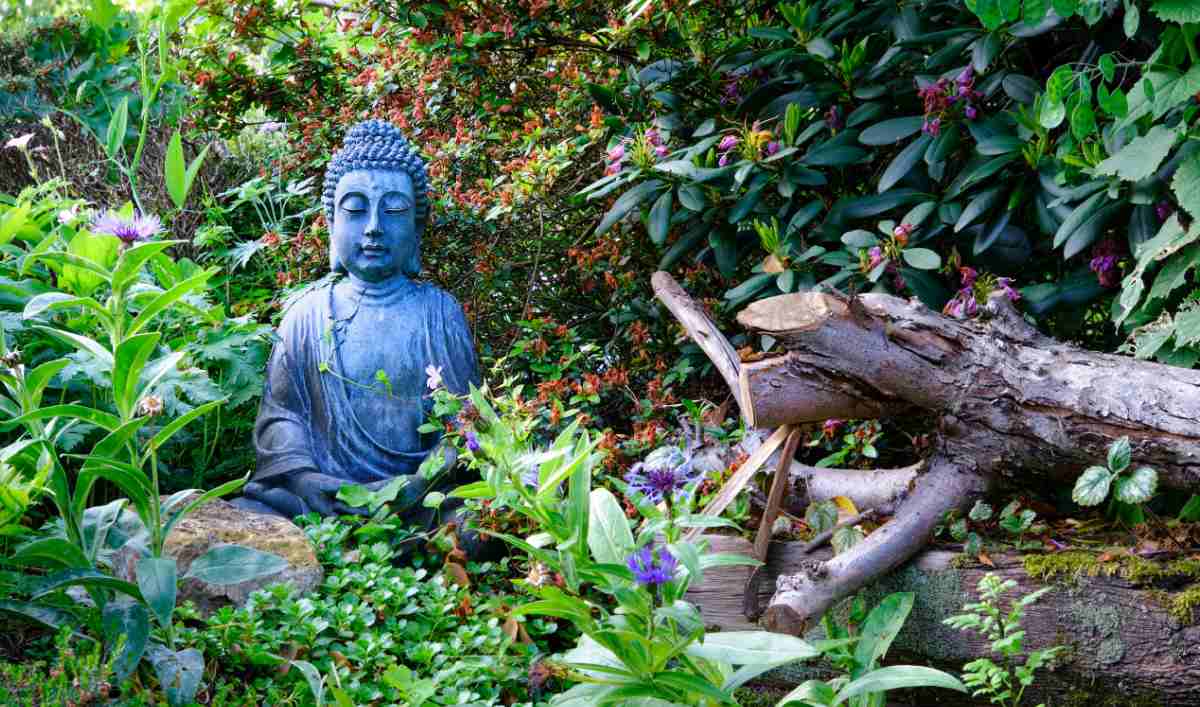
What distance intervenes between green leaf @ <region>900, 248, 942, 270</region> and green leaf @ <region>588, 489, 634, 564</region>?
1.71m

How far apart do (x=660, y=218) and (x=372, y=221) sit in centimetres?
103

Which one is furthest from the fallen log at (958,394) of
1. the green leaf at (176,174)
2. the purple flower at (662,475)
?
the green leaf at (176,174)

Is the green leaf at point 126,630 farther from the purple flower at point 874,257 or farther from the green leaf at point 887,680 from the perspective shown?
the purple flower at point 874,257

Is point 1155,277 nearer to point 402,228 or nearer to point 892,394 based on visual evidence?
point 892,394

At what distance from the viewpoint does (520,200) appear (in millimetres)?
4910

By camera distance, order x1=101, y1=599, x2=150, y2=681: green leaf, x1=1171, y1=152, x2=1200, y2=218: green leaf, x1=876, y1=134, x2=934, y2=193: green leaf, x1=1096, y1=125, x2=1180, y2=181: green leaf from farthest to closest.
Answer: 1. x1=876, y1=134, x2=934, y2=193: green leaf
2. x1=1096, y1=125, x2=1180, y2=181: green leaf
3. x1=1171, y1=152, x2=1200, y2=218: green leaf
4. x1=101, y1=599, x2=150, y2=681: green leaf

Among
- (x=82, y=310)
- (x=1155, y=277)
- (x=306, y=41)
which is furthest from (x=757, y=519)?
(x=306, y=41)

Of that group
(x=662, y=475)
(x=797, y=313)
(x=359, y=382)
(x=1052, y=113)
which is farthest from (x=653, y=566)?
(x=359, y=382)

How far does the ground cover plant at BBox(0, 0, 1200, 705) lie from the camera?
2867 millimetres

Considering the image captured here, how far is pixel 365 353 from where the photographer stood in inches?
166

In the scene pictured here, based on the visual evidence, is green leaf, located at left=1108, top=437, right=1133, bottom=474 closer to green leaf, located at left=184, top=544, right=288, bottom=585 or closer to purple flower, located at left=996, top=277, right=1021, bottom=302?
purple flower, located at left=996, top=277, right=1021, bottom=302

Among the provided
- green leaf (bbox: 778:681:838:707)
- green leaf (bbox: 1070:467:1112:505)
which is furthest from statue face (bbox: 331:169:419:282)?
green leaf (bbox: 1070:467:1112:505)

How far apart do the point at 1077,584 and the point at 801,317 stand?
0.95 m

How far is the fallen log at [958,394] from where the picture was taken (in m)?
3.07
